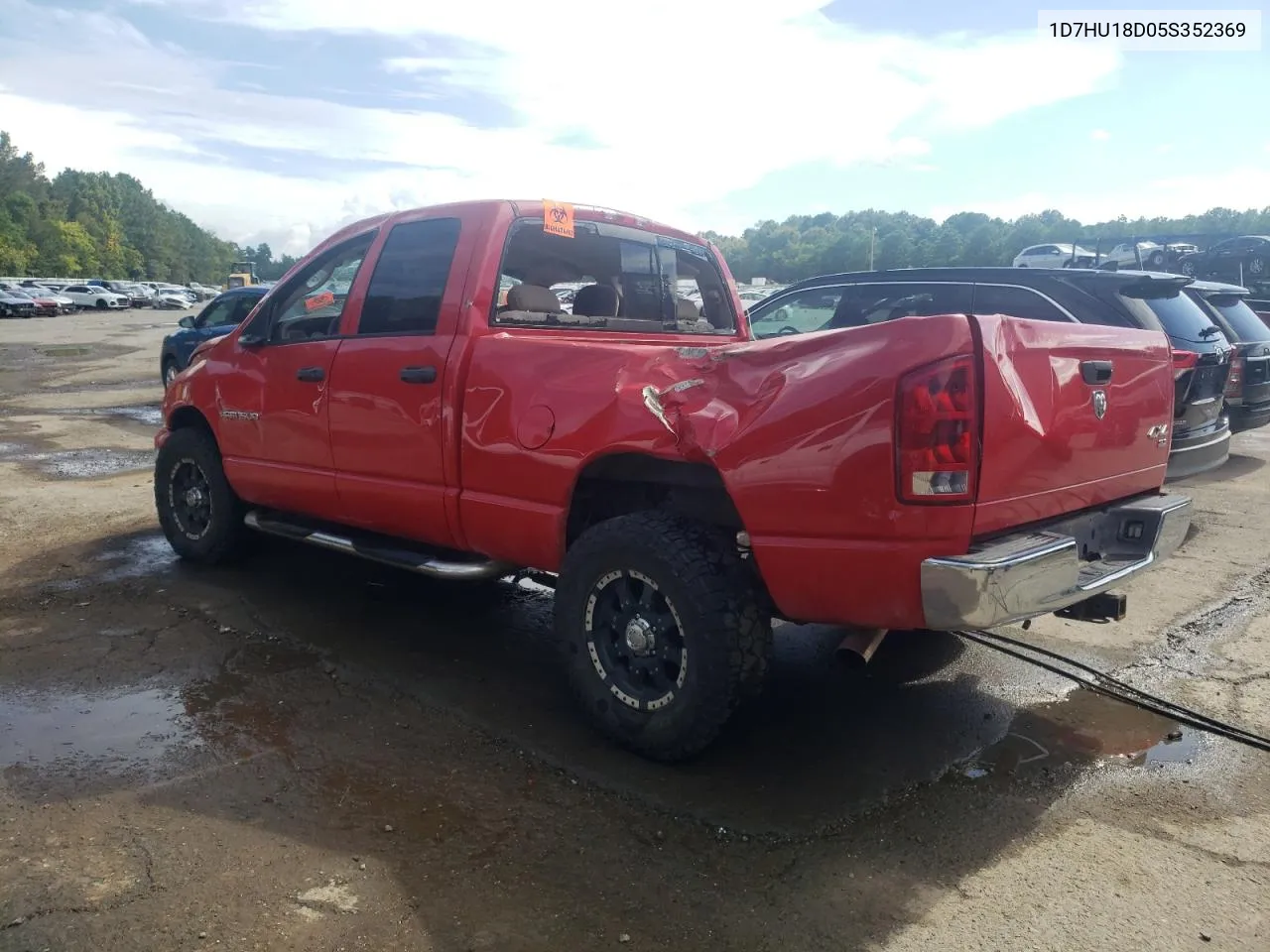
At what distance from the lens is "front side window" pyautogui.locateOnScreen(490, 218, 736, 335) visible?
14.2 feet

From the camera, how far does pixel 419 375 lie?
4141mm

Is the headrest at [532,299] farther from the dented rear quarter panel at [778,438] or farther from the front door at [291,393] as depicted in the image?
the front door at [291,393]

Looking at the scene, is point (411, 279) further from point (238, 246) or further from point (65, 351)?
point (238, 246)

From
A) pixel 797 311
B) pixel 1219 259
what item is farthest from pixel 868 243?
pixel 797 311

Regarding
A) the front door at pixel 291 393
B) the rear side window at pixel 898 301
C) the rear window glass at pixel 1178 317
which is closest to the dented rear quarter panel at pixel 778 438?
the front door at pixel 291 393

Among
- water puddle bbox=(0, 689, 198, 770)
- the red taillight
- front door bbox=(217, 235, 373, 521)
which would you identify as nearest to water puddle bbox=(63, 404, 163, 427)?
front door bbox=(217, 235, 373, 521)

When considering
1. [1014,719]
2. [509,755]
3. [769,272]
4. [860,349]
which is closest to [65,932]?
[509,755]

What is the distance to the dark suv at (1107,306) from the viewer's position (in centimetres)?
656

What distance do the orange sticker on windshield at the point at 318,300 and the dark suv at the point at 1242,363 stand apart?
7205 millimetres

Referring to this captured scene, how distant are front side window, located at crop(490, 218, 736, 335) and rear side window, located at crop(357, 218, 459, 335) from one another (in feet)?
0.94

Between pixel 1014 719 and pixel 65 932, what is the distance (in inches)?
129

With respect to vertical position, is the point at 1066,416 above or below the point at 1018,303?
below

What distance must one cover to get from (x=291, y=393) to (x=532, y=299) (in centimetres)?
148

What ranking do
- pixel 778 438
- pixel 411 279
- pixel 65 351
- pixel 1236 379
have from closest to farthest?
pixel 778 438, pixel 411 279, pixel 1236 379, pixel 65 351
